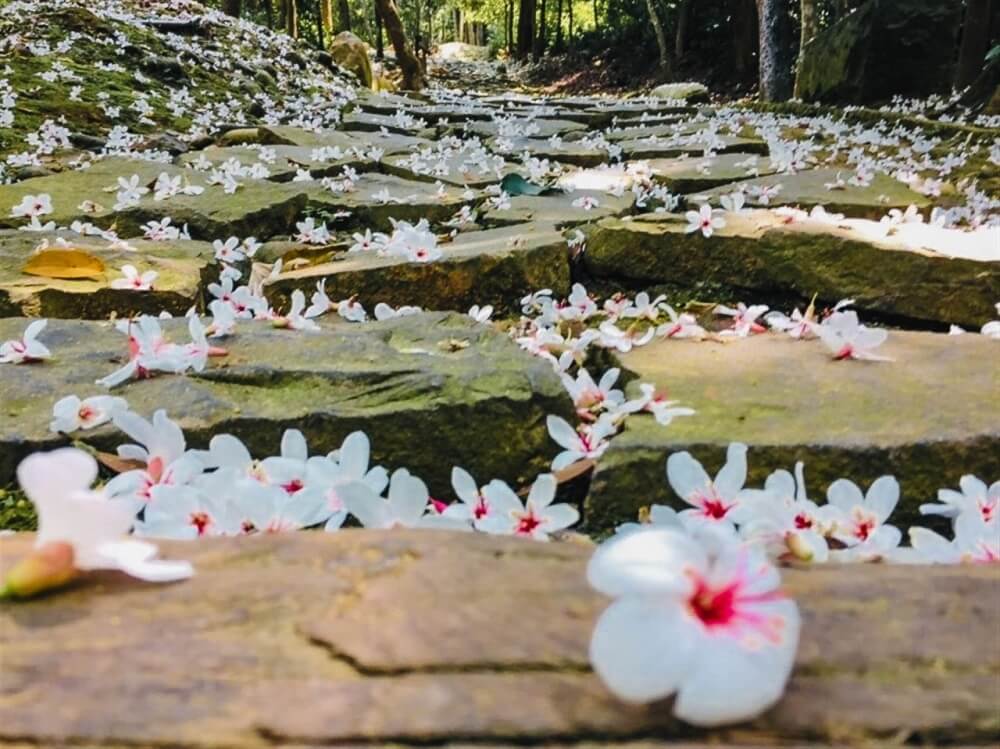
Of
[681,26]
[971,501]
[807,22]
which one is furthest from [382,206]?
Result: [681,26]

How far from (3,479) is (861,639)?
1.15 meters

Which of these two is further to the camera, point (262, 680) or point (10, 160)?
point (10, 160)

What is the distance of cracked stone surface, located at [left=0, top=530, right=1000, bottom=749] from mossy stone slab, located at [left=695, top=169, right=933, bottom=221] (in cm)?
225

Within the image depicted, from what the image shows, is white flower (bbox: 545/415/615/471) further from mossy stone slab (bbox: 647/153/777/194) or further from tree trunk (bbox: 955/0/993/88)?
tree trunk (bbox: 955/0/993/88)

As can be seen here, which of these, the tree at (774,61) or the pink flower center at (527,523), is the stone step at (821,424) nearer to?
the pink flower center at (527,523)

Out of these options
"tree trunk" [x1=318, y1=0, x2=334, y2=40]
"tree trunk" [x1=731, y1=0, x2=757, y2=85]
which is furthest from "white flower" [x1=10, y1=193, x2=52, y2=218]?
"tree trunk" [x1=731, y1=0, x2=757, y2=85]

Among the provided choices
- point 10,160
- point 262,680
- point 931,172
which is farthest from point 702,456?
point 10,160

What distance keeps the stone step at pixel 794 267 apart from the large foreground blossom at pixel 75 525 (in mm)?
1775

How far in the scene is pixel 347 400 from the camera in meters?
1.31

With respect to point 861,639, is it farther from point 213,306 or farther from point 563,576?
point 213,306

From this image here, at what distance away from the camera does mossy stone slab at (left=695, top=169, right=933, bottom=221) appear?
2.73 m

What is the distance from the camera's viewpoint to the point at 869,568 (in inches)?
29.3

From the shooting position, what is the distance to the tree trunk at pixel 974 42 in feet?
24.8

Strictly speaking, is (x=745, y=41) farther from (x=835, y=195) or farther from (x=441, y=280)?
(x=441, y=280)
